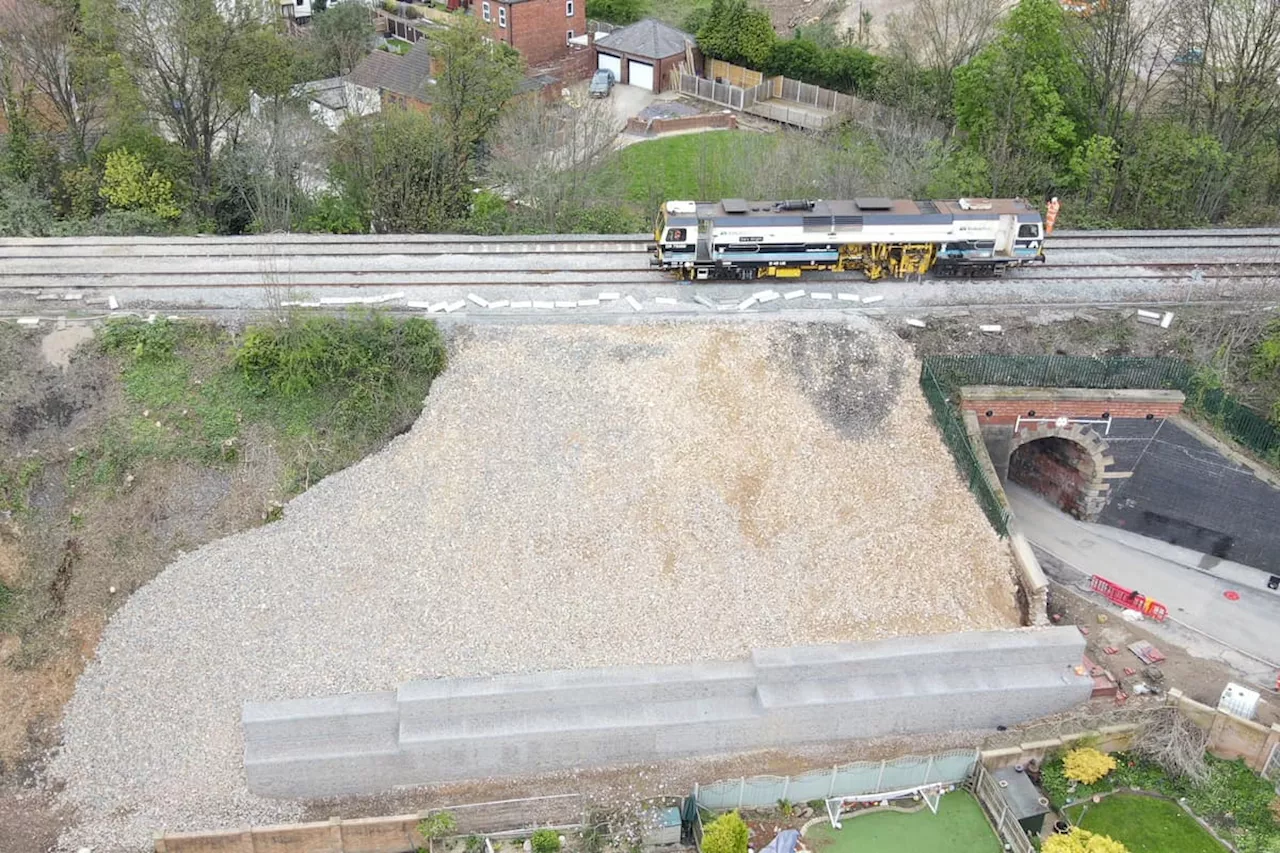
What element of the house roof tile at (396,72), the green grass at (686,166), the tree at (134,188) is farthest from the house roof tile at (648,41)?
the tree at (134,188)

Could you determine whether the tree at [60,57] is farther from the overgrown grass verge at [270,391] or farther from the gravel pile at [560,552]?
the gravel pile at [560,552]

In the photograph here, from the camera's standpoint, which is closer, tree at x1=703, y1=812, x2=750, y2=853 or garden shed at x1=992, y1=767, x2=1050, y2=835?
tree at x1=703, y1=812, x2=750, y2=853

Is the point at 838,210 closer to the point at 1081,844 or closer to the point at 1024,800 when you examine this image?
the point at 1024,800

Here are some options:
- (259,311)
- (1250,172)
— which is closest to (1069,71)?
(1250,172)

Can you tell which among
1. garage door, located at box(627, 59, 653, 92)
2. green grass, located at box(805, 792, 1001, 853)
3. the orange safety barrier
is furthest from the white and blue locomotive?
garage door, located at box(627, 59, 653, 92)

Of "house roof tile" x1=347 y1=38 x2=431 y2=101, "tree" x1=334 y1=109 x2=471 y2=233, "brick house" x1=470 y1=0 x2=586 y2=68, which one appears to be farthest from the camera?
"brick house" x1=470 y1=0 x2=586 y2=68

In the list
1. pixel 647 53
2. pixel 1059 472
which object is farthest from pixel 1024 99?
pixel 647 53

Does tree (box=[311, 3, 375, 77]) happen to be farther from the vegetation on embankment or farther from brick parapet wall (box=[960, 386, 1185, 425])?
brick parapet wall (box=[960, 386, 1185, 425])
